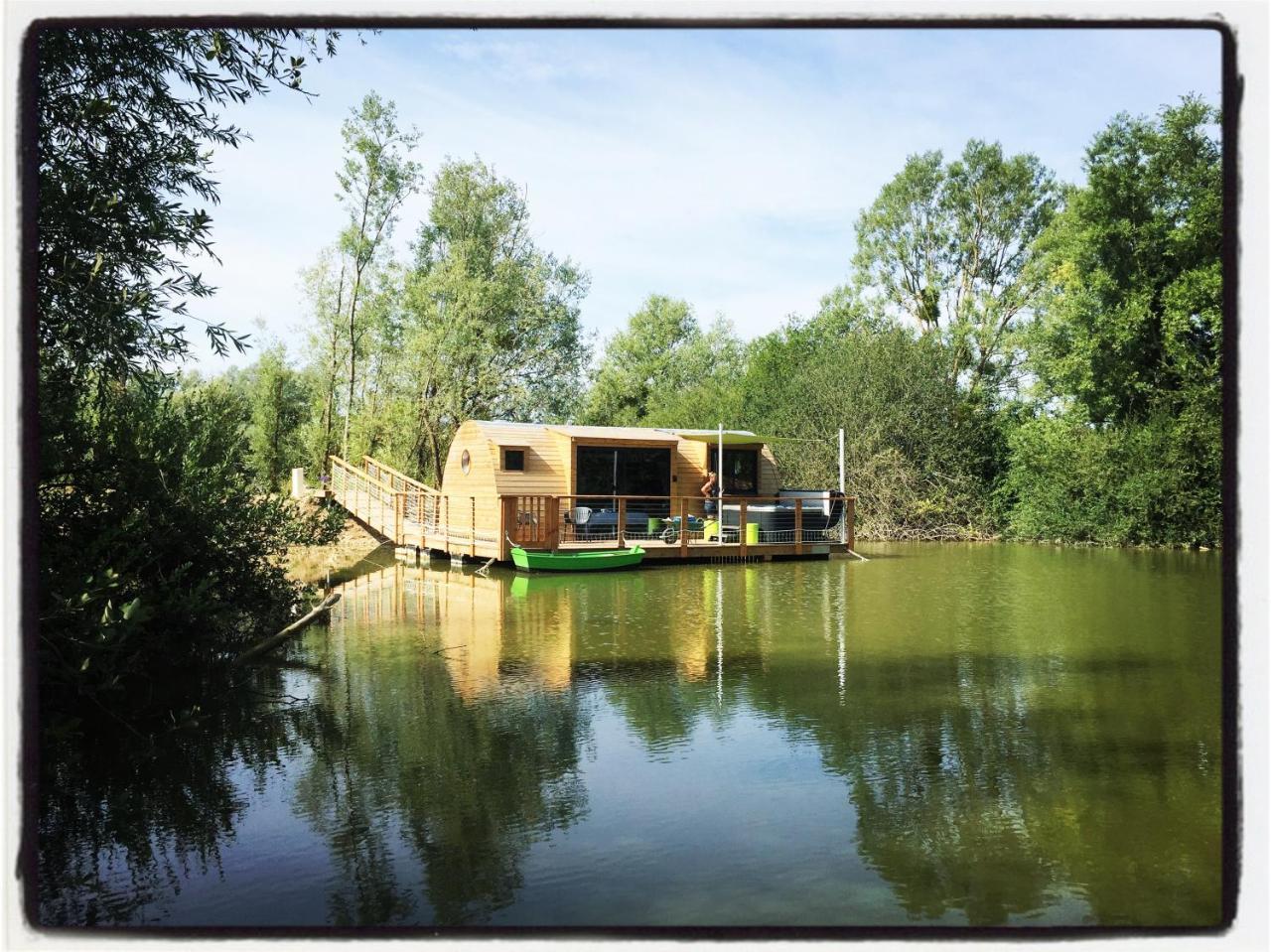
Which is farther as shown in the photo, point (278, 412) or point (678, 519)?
point (278, 412)

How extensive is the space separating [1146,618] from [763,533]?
22.5 feet

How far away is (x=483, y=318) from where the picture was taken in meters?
21.8

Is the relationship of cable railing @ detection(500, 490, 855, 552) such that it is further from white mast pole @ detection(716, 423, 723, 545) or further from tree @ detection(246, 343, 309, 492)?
tree @ detection(246, 343, 309, 492)

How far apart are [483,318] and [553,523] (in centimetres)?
869

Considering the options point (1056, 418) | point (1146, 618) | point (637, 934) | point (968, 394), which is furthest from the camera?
point (968, 394)

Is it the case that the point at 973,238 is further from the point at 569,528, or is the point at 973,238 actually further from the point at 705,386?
the point at 569,528

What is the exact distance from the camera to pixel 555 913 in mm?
3000

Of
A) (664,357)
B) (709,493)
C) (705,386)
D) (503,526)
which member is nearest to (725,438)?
(709,493)

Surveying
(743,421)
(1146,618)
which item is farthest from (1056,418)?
(1146,618)

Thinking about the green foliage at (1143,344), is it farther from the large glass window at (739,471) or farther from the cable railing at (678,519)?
the large glass window at (739,471)

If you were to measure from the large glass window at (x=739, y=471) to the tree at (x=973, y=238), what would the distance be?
8.98m

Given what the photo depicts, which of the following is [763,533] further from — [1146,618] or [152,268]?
[152,268]

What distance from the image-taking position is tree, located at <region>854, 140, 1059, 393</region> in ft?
81.3

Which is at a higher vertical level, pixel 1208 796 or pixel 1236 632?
pixel 1236 632
